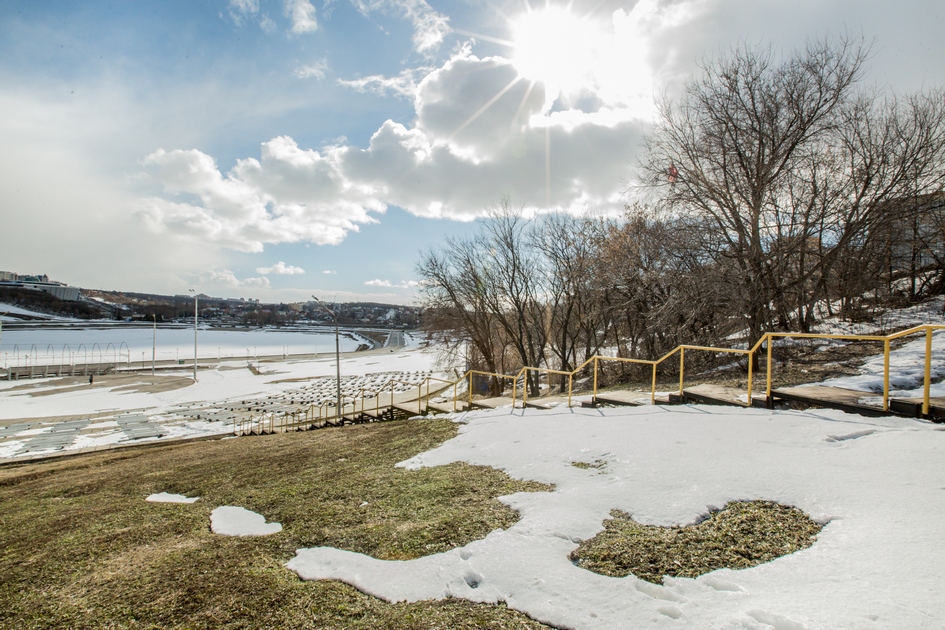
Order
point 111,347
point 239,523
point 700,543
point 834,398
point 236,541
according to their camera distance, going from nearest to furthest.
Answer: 1. point 700,543
2. point 236,541
3. point 239,523
4. point 834,398
5. point 111,347

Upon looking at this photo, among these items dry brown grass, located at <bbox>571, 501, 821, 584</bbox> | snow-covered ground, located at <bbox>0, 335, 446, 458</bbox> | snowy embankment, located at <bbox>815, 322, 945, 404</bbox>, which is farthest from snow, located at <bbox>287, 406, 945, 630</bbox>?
snow-covered ground, located at <bbox>0, 335, 446, 458</bbox>

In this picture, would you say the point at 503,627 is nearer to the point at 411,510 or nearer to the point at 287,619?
the point at 287,619

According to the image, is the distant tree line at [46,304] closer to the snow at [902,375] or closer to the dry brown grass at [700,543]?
the dry brown grass at [700,543]

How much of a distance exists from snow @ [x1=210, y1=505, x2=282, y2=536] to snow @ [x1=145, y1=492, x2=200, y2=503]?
92 centimetres

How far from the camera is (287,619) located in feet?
7.69

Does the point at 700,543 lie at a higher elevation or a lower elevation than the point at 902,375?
lower

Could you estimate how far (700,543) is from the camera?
2.84m

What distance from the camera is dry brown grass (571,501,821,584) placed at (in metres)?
2.61

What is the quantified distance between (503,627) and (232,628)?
1.41m

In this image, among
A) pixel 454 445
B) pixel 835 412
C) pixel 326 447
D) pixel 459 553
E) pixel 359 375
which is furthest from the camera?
pixel 359 375

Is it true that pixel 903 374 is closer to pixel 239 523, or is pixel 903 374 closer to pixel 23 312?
pixel 239 523

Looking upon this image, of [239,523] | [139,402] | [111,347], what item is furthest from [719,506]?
[111,347]

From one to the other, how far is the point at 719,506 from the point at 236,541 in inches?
149

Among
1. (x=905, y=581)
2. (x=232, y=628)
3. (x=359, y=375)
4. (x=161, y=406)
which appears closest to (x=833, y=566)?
(x=905, y=581)
